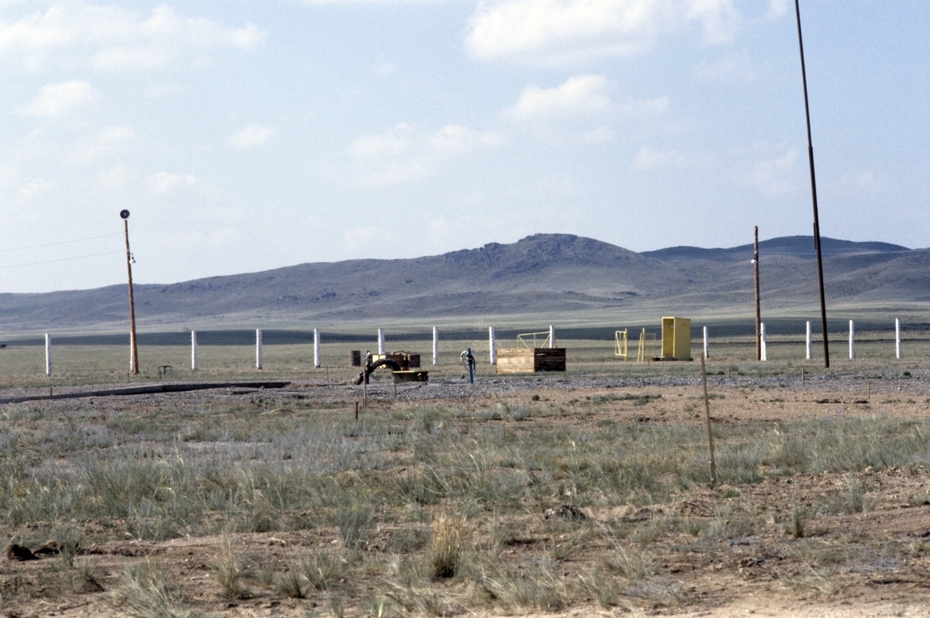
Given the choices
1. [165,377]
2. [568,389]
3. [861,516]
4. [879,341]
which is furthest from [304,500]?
[879,341]

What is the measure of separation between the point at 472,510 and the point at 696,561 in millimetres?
2909

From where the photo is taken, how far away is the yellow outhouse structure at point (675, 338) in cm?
4603

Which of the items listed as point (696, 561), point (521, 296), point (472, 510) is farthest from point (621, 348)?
point (521, 296)

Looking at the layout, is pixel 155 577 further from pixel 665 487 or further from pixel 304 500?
pixel 665 487

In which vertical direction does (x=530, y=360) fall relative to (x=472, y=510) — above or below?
above

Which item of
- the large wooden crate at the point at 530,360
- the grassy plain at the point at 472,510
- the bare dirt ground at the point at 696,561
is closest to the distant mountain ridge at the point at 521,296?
the large wooden crate at the point at 530,360

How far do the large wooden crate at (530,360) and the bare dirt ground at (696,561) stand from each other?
2479 centimetres

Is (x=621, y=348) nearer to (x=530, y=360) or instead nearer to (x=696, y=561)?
(x=530, y=360)

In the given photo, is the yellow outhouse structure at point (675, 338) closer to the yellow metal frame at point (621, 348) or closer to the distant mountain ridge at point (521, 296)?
the yellow metal frame at point (621, 348)

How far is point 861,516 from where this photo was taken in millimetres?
10938

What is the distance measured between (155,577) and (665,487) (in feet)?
20.6

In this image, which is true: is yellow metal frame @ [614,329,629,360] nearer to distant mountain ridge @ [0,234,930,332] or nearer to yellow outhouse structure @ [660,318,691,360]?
yellow outhouse structure @ [660,318,691,360]

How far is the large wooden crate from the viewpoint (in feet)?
126

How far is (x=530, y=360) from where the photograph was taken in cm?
3869
